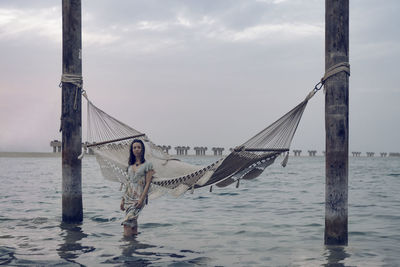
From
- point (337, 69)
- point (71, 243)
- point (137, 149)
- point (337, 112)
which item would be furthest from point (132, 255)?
point (337, 69)

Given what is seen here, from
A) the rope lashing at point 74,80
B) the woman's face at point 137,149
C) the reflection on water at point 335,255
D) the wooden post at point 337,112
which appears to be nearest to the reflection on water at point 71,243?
the woman's face at point 137,149

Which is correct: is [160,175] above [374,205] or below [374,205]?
above

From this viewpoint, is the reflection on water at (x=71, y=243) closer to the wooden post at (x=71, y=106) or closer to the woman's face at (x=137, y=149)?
the wooden post at (x=71, y=106)

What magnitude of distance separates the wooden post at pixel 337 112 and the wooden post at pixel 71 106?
410 cm

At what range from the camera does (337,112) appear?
612cm

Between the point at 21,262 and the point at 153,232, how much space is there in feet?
9.24

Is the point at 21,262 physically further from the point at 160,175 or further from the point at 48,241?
the point at 160,175

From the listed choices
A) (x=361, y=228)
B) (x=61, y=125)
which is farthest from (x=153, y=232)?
(x=361, y=228)

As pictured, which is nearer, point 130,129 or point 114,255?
point 114,255

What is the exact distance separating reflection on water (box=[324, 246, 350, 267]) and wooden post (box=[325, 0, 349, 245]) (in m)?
0.57

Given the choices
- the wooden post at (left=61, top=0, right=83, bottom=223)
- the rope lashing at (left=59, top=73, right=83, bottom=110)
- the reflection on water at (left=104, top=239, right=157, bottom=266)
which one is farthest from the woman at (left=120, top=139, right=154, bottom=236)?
the rope lashing at (left=59, top=73, right=83, bottom=110)

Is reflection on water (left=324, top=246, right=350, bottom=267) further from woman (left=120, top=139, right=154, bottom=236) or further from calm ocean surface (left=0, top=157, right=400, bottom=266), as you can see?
woman (left=120, top=139, right=154, bottom=236)

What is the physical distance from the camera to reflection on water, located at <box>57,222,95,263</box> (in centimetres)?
655

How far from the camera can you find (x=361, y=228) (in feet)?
31.8
